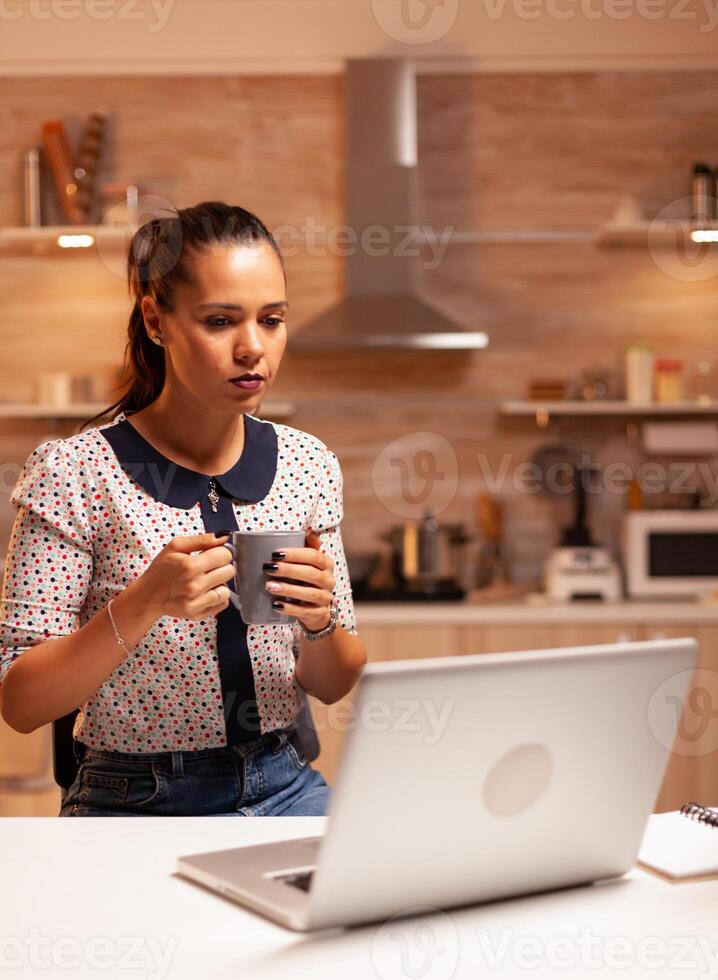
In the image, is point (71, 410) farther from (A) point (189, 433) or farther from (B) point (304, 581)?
(B) point (304, 581)

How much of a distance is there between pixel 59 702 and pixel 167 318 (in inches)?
21.4

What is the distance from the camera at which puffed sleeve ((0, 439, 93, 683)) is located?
1459mm

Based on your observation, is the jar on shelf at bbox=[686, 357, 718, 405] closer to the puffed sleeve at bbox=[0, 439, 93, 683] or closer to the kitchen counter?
the kitchen counter

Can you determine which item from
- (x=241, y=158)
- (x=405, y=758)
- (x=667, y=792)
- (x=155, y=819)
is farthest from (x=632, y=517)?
(x=405, y=758)

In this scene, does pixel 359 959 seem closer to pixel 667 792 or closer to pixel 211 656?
pixel 211 656

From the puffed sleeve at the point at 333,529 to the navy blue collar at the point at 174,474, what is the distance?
92mm

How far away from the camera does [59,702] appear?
142cm

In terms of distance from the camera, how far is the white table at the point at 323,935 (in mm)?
833
